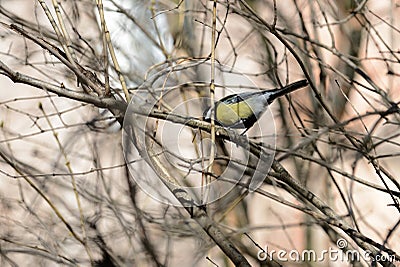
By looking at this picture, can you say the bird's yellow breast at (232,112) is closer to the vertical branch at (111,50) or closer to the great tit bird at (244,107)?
the great tit bird at (244,107)

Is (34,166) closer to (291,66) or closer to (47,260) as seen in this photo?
(47,260)

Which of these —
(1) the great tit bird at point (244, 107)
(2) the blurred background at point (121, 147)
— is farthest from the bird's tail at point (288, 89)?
(2) the blurred background at point (121, 147)

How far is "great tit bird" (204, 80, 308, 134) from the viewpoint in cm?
191

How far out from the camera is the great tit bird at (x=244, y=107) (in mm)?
1906

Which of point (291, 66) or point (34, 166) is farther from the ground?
point (291, 66)

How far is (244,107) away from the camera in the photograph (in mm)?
1938

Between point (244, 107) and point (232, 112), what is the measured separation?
0.05m

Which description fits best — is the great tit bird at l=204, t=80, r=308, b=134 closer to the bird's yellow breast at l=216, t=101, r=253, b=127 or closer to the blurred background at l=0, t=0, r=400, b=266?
the bird's yellow breast at l=216, t=101, r=253, b=127

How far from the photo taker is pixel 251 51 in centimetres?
344

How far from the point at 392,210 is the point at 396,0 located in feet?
4.02

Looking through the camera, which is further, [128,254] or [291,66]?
[291,66]

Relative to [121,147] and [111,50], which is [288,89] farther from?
[121,147]

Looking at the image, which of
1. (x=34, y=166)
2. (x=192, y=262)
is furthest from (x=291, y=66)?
(x=34, y=166)

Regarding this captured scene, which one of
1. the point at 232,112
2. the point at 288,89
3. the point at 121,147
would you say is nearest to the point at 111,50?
the point at 232,112
